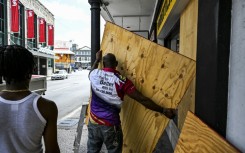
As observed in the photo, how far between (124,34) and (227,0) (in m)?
1.94

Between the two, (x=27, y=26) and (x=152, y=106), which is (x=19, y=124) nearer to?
(x=152, y=106)

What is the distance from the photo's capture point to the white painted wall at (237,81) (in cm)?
171

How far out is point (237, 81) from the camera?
1807 mm

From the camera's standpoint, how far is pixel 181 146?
228 cm

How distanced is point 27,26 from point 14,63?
31.8 m

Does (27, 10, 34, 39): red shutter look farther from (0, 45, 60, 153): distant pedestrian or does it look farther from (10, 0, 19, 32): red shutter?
(0, 45, 60, 153): distant pedestrian

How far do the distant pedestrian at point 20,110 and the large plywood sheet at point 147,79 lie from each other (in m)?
1.73

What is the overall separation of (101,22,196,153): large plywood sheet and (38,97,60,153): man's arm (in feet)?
5.57

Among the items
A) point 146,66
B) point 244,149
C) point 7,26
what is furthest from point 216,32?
point 7,26

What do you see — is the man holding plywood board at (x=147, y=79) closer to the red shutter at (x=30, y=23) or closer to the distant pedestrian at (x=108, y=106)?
the distant pedestrian at (x=108, y=106)

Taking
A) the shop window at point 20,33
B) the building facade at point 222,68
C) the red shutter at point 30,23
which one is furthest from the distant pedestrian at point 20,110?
the red shutter at point 30,23

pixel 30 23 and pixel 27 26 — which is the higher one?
pixel 30 23

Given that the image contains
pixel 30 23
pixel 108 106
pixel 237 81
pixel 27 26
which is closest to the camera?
pixel 237 81

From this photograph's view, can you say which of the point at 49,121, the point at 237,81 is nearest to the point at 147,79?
the point at 237,81
